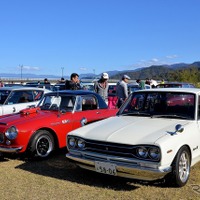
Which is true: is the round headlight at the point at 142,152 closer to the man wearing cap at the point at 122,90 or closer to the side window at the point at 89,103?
the side window at the point at 89,103

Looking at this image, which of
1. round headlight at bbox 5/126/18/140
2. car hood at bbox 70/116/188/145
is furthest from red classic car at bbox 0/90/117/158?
car hood at bbox 70/116/188/145

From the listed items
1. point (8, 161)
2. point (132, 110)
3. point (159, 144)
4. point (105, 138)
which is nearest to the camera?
point (159, 144)

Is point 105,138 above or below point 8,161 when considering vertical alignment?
above

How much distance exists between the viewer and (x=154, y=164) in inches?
167

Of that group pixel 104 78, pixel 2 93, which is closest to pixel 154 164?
pixel 104 78

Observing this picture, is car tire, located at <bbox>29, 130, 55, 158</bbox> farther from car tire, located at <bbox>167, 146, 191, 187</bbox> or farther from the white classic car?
car tire, located at <bbox>167, 146, 191, 187</bbox>

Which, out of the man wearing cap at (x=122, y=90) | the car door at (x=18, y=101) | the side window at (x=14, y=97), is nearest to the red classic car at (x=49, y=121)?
the man wearing cap at (x=122, y=90)

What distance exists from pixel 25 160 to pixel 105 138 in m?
2.50

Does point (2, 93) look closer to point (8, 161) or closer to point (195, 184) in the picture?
point (8, 161)

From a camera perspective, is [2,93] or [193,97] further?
[2,93]

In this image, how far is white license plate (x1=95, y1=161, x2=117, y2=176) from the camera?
4.49 metres

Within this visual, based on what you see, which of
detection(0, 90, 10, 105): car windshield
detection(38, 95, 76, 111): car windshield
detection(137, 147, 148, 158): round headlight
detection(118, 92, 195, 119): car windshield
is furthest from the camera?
detection(0, 90, 10, 105): car windshield

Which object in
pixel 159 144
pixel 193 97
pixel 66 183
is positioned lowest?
pixel 66 183

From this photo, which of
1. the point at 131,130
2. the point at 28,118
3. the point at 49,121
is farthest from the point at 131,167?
the point at 28,118
